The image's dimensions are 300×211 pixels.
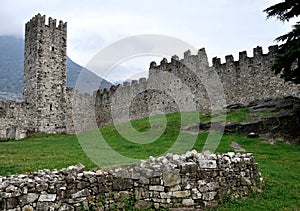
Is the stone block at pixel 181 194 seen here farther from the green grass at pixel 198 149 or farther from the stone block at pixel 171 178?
the green grass at pixel 198 149

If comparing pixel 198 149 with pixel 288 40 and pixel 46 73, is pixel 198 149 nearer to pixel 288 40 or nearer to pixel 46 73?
pixel 288 40

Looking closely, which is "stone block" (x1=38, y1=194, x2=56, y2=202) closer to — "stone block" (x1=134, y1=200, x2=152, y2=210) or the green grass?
"stone block" (x1=134, y1=200, x2=152, y2=210)

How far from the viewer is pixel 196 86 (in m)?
37.3

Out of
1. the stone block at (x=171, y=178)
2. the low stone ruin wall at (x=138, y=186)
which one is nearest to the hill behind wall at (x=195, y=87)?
A: the low stone ruin wall at (x=138, y=186)

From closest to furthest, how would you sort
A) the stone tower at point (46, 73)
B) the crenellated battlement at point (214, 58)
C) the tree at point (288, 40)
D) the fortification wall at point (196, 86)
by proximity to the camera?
the tree at point (288, 40) → the crenellated battlement at point (214, 58) → the fortification wall at point (196, 86) → the stone tower at point (46, 73)

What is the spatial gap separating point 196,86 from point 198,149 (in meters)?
19.0

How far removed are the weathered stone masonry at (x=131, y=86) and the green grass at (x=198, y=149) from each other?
22.9 ft

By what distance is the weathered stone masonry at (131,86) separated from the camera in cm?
3369

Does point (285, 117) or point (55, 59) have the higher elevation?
point (55, 59)

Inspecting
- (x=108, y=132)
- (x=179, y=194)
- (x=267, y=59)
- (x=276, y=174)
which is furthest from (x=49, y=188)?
(x=267, y=59)

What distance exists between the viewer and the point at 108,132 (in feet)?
98.6

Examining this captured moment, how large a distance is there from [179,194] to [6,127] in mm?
31126

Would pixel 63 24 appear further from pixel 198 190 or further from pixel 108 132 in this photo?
pixel 198 190

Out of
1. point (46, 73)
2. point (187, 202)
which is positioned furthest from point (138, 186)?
point (46, 73)
